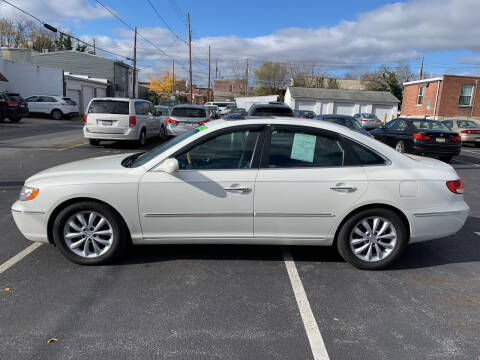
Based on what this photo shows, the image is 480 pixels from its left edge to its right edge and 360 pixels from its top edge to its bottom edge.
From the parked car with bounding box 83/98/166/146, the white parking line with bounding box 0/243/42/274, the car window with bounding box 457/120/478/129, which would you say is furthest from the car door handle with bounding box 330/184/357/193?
the car window with bounding box 457/120/478/129

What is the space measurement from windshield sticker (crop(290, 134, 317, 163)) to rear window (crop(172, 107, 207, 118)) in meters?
10.9

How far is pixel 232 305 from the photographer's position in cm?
331

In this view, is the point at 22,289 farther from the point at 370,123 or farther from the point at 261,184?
the point at 370,123

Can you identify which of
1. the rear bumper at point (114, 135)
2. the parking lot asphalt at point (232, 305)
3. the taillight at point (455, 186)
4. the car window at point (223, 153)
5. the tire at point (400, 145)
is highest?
the car window at point (223, 153)

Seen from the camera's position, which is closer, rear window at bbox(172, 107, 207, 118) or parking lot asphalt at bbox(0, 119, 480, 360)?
parking lot asphalt at bbox(0, 119, 480, 360)

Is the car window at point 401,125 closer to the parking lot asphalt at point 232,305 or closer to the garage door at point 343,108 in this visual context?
the parking lot asphalt at point 232,305

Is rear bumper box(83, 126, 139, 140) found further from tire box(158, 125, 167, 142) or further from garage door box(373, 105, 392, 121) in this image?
garage door box(373, 105, 392, 121)

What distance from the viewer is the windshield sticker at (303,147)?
13.0 ft

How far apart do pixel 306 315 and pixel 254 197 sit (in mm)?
1228

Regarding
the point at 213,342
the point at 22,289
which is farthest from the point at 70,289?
the point at 213,342

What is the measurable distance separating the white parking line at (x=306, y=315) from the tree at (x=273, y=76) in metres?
67.7

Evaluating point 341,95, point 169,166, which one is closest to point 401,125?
point 169,166

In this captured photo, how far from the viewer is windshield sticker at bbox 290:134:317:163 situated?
156 inches

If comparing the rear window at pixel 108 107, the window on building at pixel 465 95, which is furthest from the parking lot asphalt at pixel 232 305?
the window on building at pixel 465 95
